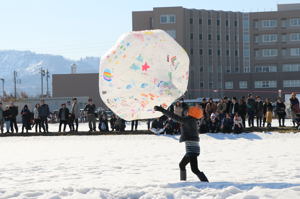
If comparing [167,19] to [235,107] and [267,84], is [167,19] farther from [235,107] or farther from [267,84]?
[235,107]

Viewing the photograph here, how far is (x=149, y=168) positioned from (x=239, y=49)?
78074mm

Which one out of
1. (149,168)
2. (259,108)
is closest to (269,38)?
(259,108)

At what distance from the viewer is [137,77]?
1047 centimetres

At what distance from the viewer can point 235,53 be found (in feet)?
294

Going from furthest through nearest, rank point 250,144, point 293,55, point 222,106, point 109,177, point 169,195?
1. point 293,55
2. point 222,106
3. point 250,144
4. point 109,177
5. point 169,195

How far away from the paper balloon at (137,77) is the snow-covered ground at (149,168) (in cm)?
157

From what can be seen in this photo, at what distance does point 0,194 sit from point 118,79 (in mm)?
3040

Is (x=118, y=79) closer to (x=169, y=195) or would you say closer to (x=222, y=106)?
(x=169, y=195)

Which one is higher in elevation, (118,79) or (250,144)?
(118,79)

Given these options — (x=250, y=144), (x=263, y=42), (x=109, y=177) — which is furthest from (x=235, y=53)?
(x=109, y=177)

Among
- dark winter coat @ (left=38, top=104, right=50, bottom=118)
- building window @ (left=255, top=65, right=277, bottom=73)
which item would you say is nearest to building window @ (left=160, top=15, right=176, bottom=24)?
building window @ (left=255, top=65, right=277, bottom=73)

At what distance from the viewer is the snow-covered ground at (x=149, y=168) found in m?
9.62

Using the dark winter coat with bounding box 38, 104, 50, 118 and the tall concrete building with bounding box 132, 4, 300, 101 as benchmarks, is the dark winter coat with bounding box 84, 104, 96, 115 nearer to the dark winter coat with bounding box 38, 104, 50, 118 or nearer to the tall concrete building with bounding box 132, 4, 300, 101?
the dark winter coat with bounding box 38, 104, 50, 118

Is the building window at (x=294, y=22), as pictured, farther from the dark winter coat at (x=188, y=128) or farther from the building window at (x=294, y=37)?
the dark winter coat at (x=188, y=128)
